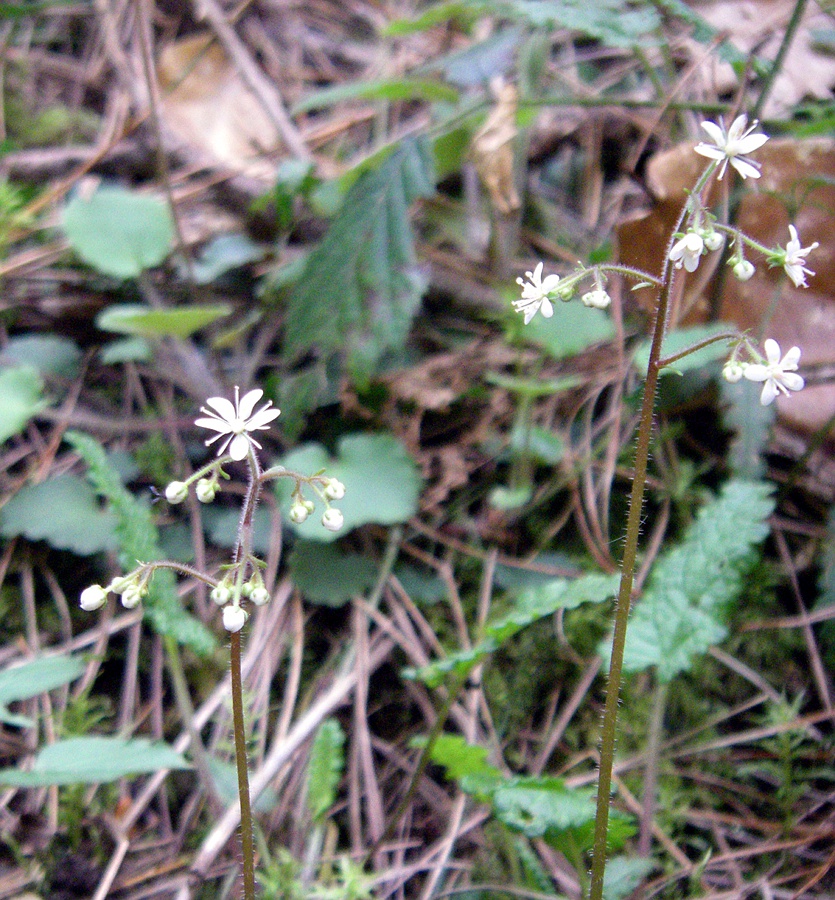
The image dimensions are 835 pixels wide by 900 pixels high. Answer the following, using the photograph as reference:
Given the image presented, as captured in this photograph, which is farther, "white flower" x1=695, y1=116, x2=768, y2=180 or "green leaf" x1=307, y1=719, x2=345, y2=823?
"green leaf" x1=307, y1=719, x2=345, y2=823

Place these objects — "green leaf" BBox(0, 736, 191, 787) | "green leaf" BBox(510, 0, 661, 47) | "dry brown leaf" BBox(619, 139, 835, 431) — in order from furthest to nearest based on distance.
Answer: "dry brown leaf" BBox(619, 139, 835, 431)
"green leaf" BBox(510, 0, 661, 47)
"green leaf" BBox(0, 736, 191, 787)

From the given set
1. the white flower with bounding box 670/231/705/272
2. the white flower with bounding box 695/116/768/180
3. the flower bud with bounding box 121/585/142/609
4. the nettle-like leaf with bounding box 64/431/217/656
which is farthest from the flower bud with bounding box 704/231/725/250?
the nettle-like leaf with bounding box 64/431/217/656

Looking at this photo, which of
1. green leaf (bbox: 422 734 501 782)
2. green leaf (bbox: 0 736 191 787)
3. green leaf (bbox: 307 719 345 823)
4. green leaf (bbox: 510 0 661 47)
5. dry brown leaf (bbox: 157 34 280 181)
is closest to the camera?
green leaf (bbox: 0 736 191 787)

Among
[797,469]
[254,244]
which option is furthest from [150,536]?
[797,469]

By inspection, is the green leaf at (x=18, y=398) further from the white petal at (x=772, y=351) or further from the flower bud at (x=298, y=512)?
the white petal at (x=772, y=351)

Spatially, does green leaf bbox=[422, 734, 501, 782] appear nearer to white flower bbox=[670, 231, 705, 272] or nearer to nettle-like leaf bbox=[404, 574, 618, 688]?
nettle-like leaf bbox=[404, 574, 618, 688]

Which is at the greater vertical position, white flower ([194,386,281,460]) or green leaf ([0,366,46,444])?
white flower ([194,386,281,460])

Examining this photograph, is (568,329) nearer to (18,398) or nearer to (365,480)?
(365,480)

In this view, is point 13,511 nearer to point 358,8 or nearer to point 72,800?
point 72,800
